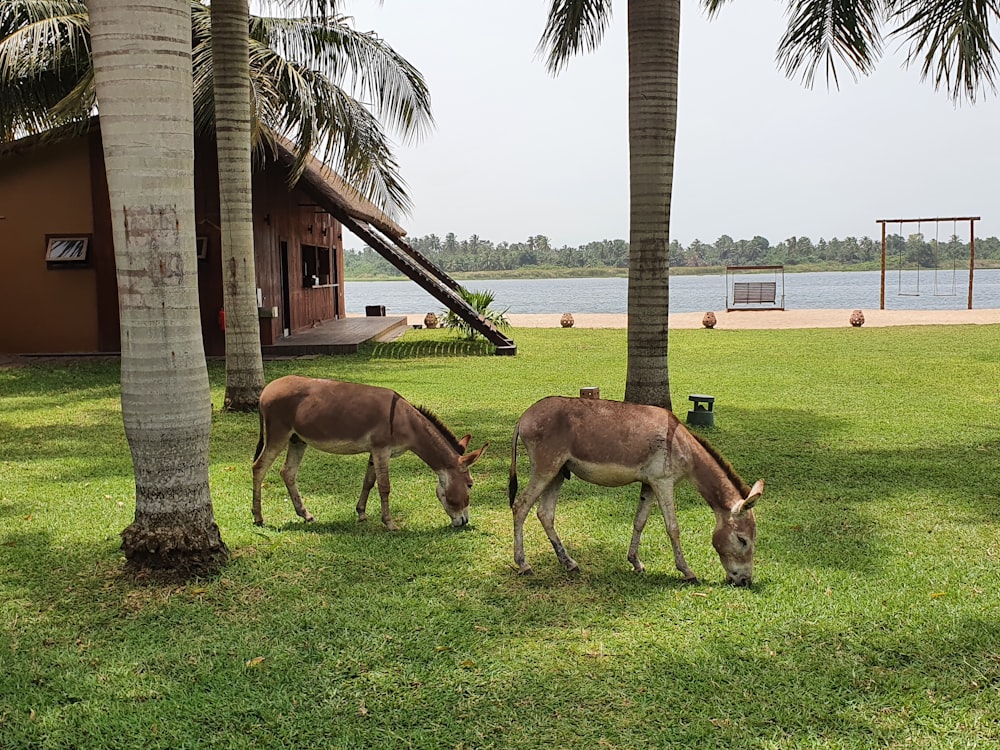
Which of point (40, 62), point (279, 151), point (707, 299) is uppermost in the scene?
point (40, 62)

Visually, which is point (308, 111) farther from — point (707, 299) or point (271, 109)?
point (707, 299)

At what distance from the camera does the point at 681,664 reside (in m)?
4.34

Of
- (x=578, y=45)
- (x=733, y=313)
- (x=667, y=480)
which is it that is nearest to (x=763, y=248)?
(x=733, y=313)

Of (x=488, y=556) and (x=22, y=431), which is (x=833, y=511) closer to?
(x=488, y=556)

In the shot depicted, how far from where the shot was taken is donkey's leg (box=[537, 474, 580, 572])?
548 cm

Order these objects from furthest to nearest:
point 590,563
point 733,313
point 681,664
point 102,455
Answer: point 733,313, point 102,455, point 590,563, point 681,664

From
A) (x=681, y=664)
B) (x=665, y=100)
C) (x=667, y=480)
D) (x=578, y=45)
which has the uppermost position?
(x=578, y=45)

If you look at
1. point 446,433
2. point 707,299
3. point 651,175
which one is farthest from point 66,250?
point 707,299

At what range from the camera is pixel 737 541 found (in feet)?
17.1

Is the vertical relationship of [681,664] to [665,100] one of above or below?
below

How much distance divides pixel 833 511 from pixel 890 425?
4.00m

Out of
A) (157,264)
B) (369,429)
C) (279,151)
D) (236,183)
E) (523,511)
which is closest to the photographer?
(157,264)

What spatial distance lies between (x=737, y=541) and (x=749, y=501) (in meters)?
0.38

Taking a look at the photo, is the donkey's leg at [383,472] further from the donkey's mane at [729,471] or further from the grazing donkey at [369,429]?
the donkey's mane at [729,471]
